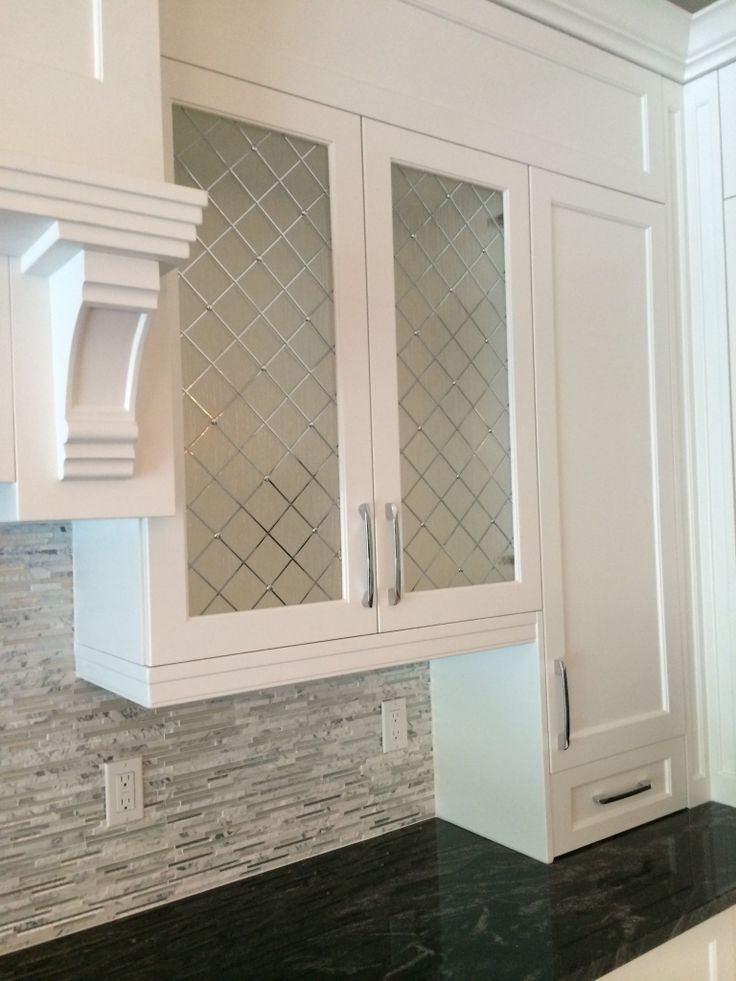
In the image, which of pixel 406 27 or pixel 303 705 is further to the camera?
pixel 303 705

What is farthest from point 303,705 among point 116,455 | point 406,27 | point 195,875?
point 406,27

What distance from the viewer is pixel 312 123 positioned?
1.38m

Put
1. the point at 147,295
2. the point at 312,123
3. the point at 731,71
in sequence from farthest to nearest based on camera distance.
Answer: the point at 731,71 → the point at 312,123 → the point at 147,295

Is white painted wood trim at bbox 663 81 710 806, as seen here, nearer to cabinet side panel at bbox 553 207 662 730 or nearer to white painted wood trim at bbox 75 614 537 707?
cabinet side panel at bbox 553 207 662 730

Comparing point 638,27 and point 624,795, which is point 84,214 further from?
point 624,795

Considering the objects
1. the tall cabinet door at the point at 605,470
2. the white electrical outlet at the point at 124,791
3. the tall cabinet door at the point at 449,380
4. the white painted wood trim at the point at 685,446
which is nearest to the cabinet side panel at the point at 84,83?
the tall cabinet door at the point at 449,380

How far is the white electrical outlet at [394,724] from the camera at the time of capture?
72.1 inches

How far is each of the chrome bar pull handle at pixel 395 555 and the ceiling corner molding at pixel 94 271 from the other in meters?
0.47

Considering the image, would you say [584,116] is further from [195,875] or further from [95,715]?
[195,875]

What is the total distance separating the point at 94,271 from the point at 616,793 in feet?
4.79

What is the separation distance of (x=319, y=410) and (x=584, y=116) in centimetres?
92

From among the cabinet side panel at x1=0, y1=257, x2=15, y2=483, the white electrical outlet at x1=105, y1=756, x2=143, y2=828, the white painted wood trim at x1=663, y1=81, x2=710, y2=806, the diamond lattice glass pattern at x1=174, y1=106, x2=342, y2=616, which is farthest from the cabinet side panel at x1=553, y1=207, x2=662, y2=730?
the cabinet side panel at x1=0, y1=257, x2=15, y2=483

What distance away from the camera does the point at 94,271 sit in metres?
1.01

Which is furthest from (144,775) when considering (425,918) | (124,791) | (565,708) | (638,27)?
(638,27)
